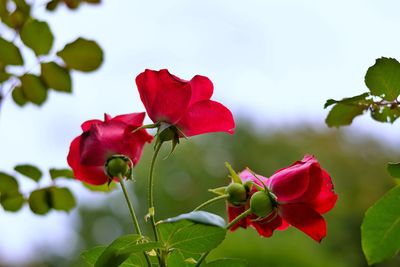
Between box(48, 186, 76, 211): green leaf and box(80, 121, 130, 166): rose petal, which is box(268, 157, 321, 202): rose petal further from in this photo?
box(48, 186, 76, 211): green leaf

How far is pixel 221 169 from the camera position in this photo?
9359 millimetres

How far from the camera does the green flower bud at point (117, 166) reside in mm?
421

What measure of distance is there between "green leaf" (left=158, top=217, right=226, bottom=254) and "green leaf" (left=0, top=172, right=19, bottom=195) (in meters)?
0.33

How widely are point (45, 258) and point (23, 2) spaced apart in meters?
8.50

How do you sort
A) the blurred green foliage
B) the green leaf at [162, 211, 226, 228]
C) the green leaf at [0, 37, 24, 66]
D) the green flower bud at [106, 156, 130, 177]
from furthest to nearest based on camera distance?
the blurred green foliage
the green leaf at [0, 37, 24, 66]
the green flower bud at [106, 156, 130, 177]
the green leaf at [162, 211, 226, 228]

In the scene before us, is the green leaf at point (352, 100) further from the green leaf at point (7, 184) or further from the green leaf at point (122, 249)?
the green leaf at point (7, 184)

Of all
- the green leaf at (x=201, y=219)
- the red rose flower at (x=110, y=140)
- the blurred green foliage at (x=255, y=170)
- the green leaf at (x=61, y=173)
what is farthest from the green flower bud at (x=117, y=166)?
the blurred green foliage at (x=255, y=170)

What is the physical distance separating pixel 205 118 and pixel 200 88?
0.02 meters

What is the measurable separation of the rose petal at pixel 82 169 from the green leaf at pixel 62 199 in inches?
8.8

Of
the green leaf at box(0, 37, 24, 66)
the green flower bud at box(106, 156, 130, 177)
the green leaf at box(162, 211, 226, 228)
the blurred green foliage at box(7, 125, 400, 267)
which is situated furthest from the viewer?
the blurred green foliage at box(7, 125, 400, 267)

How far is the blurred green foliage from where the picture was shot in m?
8.19

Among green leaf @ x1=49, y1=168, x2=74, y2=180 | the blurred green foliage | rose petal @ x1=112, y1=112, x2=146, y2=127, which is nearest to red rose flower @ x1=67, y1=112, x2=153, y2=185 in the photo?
rose petal @ x1=112, y1=112, x2=146, y2=127

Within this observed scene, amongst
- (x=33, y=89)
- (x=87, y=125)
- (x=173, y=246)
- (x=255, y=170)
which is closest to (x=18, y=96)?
(x=33, y=89)

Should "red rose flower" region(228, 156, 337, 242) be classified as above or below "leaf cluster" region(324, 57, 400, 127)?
below
